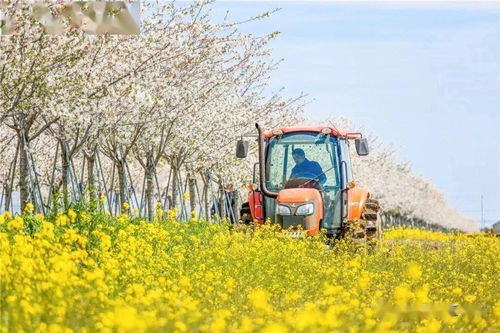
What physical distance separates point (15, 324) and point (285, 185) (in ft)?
34.8

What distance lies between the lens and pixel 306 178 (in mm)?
16203

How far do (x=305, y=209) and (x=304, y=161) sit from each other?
1.08m

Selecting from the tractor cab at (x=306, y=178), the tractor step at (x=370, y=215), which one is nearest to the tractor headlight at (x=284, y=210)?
the tractor cab at (x=306, y=178)

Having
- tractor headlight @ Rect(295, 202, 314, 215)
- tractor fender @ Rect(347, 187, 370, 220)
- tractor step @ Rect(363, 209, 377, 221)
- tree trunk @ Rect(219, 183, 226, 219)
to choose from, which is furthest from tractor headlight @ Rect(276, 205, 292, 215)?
tree trunk @ Rect(219, 183, 226, 219)

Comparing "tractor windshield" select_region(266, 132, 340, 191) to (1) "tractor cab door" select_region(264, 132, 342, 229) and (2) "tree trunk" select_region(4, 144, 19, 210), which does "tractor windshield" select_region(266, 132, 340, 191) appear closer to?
(1) "tractor cab door" select_region(264, 132, 342, 229)

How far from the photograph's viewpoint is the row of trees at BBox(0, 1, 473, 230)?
1395 cm

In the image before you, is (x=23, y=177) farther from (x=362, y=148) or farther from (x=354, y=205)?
(x=362, y=148)

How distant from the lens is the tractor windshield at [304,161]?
16.2 m

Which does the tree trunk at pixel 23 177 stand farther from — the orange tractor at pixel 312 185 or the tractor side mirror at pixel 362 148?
the tractor side mirror at pixel 362 148

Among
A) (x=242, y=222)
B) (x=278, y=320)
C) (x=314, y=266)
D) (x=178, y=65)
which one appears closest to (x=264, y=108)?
(x=178, y=65)

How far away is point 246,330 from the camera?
4.94 m

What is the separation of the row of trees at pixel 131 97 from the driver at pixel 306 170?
8.34 ft

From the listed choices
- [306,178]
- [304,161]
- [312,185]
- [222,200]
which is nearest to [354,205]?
[312,185]

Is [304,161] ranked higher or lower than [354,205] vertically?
higher
